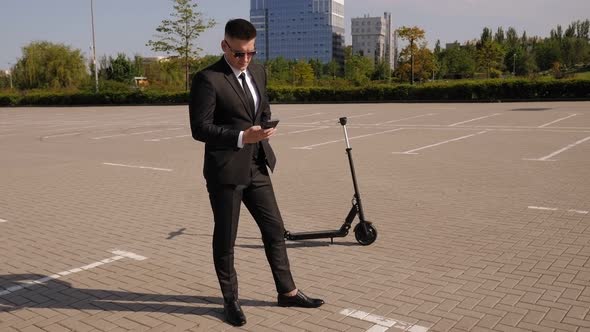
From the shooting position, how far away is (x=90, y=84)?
57281 mm

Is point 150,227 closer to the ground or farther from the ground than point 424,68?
closer to the ground

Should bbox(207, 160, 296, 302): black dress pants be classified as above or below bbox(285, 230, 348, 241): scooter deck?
above

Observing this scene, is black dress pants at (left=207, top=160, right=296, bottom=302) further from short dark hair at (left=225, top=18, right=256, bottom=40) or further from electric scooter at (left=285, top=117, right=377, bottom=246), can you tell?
electric scooter at (left=285, top=117, right=377, bottom=246)

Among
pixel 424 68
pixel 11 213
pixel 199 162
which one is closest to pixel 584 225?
pixel 11 213

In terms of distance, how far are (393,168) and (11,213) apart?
6.28 meters

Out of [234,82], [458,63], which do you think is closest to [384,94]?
[458,63]

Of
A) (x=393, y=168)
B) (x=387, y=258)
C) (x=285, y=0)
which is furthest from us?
(x=285, y=0)

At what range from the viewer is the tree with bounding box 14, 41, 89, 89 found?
59.4 meters

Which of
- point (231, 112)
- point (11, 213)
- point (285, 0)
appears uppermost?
point (285, 0)

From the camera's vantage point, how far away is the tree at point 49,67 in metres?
59.4

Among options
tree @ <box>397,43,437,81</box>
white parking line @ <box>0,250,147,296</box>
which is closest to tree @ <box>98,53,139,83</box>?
tree @ <box>397,43,437,81</box>

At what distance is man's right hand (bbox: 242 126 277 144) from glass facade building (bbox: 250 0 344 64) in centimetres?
15235

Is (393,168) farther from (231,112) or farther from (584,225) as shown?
(231,112)

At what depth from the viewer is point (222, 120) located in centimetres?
348
